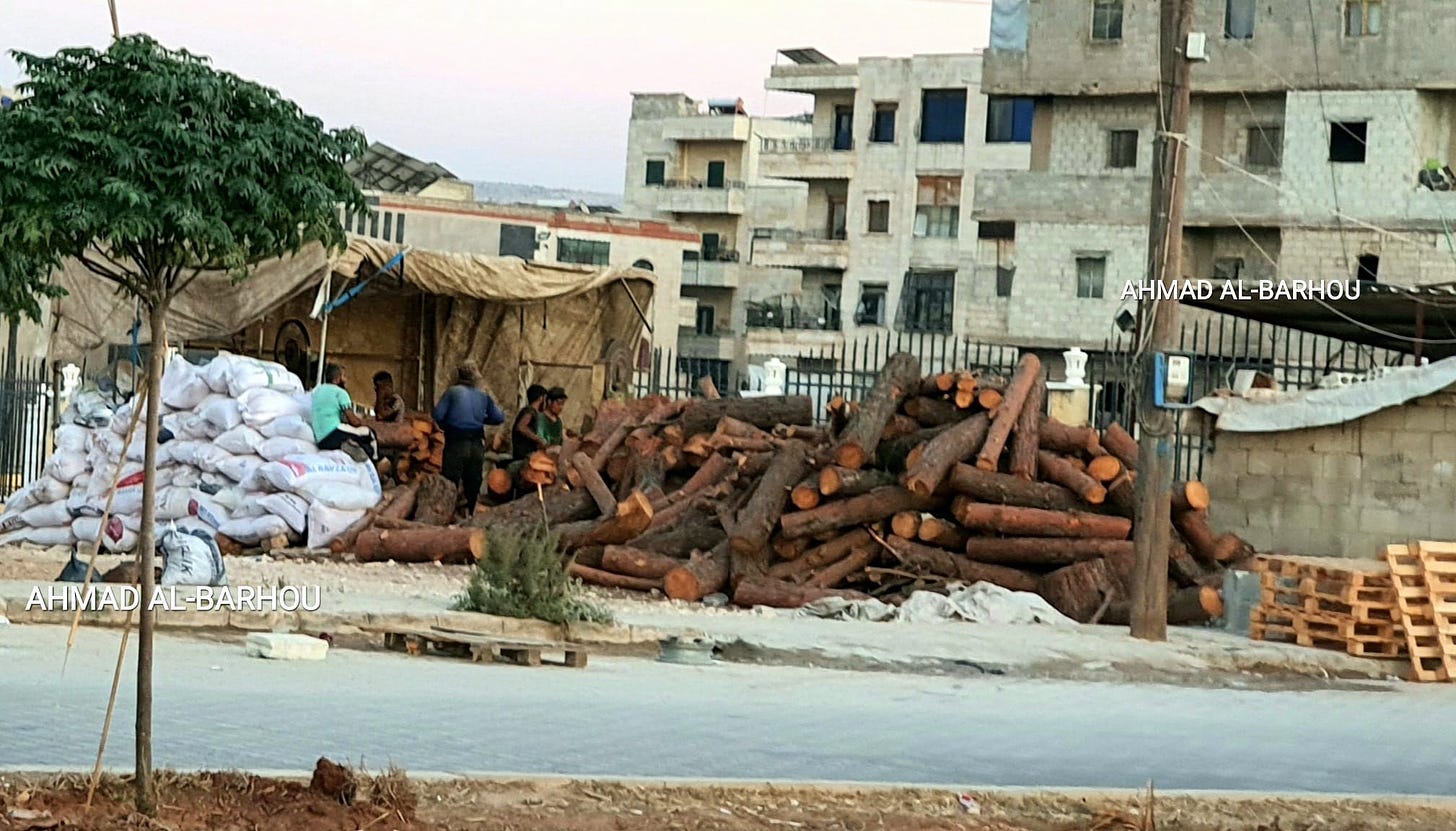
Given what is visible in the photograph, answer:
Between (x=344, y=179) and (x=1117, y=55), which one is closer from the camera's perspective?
(x=344, y=179)

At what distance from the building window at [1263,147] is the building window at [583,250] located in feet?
80.7

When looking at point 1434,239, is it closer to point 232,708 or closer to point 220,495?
point 220,495

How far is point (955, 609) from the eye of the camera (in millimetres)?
17781

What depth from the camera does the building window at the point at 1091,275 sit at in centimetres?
4838

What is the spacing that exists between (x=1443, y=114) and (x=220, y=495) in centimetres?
3088

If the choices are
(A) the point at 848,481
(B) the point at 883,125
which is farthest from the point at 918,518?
(B) the point at 883,125

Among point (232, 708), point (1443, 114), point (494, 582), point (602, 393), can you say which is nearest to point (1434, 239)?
point (1443, 114)

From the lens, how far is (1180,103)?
54.4 ft

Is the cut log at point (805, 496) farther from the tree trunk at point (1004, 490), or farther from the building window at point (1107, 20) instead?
the building window at point (1107, 20)

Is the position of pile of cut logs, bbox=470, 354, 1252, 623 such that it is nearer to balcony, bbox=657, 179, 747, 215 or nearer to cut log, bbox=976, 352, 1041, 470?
cut log, bbox=976, 352, 1041, 470

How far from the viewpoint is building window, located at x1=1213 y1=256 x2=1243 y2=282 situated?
45.9 m

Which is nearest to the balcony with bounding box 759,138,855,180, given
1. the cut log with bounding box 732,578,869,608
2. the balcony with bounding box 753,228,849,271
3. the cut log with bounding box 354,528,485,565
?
the balcony with bounding box 753,228,849,271

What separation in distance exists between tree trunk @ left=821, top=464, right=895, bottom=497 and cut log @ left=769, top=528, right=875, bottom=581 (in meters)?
0.37

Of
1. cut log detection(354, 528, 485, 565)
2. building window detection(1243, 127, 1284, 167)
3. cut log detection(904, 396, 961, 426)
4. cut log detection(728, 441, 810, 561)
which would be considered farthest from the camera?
building window detection(1243, 127, 1284, 167)
